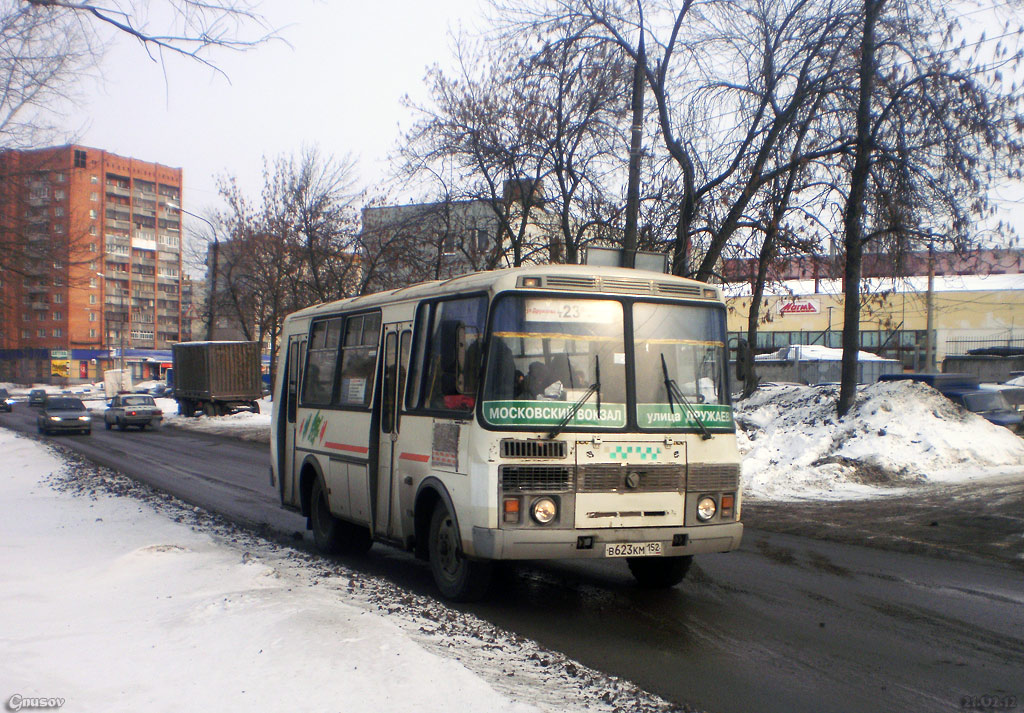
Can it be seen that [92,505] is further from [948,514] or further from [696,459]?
[948,514]

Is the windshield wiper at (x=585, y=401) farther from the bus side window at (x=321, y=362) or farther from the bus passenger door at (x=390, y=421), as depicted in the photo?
the bus side window at (x=321, y=362)

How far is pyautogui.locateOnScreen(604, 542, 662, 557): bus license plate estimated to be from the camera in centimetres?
680

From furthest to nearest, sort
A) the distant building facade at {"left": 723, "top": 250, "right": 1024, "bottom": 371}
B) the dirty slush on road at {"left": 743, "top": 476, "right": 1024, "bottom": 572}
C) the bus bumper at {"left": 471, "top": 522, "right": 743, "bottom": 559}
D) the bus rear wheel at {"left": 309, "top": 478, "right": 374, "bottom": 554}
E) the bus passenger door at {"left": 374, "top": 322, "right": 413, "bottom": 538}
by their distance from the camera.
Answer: the distant building facade at {"left": 723, "top": 250, "right": 1024, "bottom": 371}, the dirty slush on road at {"left": 743, "top": 476, "right": 1024, "bottom": 572}, the bus rear wheel at {"left": 309, "top": 478, "right": 374, "bottom": 554}, the bus passenger door at {"left": 374, "top": 322, "right": 413, "bottom": 538}, the bus bumper at {"left": 471, "top": 522, "right": 743, "bottom": 559}

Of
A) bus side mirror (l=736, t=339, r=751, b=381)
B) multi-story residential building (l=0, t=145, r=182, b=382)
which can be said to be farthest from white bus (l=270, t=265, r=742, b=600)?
multi-story residential building (l=0, t=145, r=182, b=382)

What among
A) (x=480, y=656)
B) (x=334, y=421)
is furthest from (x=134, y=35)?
(x=480, y=656)

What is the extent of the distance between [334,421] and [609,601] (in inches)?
148

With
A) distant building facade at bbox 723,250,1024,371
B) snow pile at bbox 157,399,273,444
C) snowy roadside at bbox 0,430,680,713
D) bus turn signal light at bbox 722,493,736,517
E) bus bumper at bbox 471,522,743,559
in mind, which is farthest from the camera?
distant building facade at bbox 723,250,1024,371

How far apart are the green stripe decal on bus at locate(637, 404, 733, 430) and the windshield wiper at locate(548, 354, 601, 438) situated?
0.36 metres

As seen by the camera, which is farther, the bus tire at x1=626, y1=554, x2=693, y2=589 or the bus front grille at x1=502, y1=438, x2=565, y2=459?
the bus tire at x1=626, y1=554, x2=693, y2=589

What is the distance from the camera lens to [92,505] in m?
13.3

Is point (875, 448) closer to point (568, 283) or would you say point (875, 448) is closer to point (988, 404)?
point (988, 404)

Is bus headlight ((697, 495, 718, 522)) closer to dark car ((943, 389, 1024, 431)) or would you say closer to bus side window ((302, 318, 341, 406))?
bus side window ((302, 318, 341, 406))

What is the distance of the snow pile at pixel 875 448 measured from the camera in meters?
16.2

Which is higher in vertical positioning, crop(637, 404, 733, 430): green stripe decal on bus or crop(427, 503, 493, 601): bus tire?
crop(637, 404, 733, 430): green stripe decal on bus
